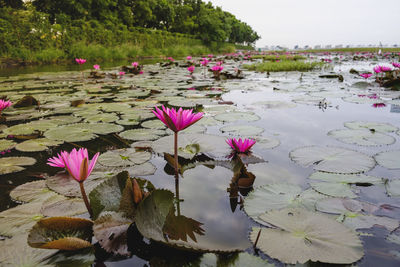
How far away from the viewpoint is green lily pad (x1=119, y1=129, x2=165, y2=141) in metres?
1.55

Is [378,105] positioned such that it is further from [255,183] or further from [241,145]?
[255,183]

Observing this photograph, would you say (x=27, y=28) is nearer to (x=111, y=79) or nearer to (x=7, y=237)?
(x=111, y=79)

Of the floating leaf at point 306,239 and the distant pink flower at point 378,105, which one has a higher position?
the distant pink flower at point 378,105

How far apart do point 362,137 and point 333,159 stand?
0.46 metres

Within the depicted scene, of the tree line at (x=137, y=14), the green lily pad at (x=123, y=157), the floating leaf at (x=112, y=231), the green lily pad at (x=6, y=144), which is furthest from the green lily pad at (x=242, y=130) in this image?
the tree line at (x=137, y=14)

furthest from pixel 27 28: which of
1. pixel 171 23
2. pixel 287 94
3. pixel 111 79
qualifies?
pixel 171 23

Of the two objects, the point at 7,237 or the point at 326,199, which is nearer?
the point at 7,237

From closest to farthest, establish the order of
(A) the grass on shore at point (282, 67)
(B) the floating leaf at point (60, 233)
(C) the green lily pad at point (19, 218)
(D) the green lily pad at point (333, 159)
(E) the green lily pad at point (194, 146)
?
(B) the floating leaf at point (60, 233), (C) the green lily pad at point (19, 218), (D) the green lily pad at point (333, 159), (E) the green lily pad at point (194, 146), (A) the grass on shore at point (282, 67)

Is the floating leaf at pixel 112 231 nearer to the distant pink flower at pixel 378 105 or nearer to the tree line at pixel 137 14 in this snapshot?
the distant pink flower at pixel 378 105

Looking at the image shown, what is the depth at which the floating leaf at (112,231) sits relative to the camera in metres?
0.66

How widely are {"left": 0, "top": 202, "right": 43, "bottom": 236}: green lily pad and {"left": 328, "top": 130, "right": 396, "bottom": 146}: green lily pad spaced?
1.55 m

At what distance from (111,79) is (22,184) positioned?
12.9 feet

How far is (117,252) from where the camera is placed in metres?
0.66

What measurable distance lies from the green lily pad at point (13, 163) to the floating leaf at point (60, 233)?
26.1 inches
